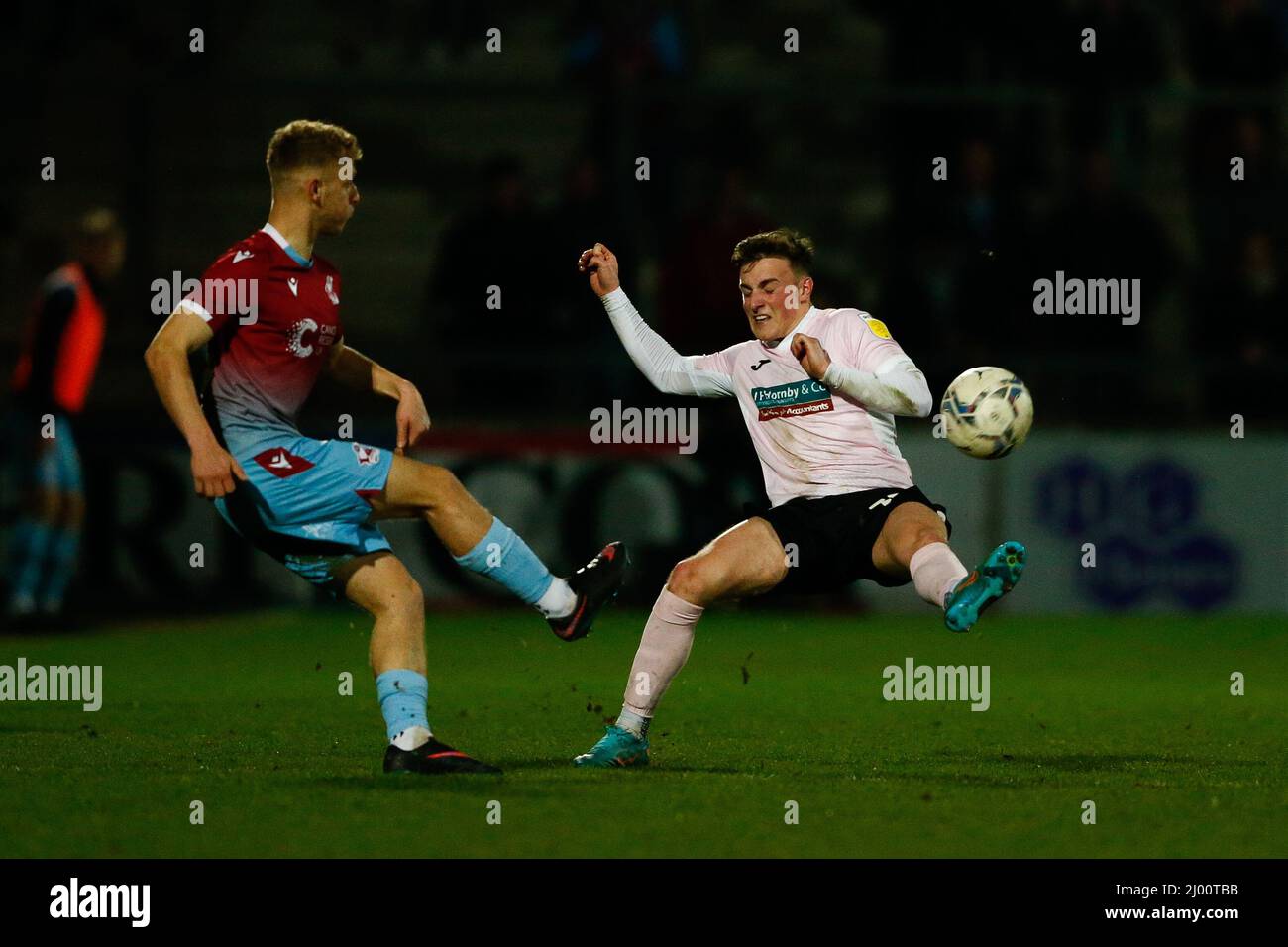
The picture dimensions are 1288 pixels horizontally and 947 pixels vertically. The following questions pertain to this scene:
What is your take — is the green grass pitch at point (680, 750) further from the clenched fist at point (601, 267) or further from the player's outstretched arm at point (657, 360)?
the clenched fist at point (601, 267)

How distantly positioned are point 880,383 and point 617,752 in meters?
1.52

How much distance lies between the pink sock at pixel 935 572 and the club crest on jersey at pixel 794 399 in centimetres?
68

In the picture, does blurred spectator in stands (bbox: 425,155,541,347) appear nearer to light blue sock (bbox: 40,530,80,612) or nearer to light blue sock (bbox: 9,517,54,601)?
light blue sock (bbox: 40,530,80,612)

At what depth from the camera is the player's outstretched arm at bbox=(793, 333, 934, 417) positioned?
677cm

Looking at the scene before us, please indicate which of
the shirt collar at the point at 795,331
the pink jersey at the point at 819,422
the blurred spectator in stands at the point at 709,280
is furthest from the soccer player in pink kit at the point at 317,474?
the blurred spectator in stands at the point at 709,280

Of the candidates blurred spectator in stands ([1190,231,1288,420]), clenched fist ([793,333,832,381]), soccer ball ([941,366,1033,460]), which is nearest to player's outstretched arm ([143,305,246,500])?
clenched fist ([793,333,832,381])

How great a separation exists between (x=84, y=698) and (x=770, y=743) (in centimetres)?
326

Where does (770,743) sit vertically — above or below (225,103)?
below

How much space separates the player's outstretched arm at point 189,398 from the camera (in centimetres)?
625

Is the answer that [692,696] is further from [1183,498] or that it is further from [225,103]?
[225,103]

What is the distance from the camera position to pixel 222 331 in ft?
21.8
